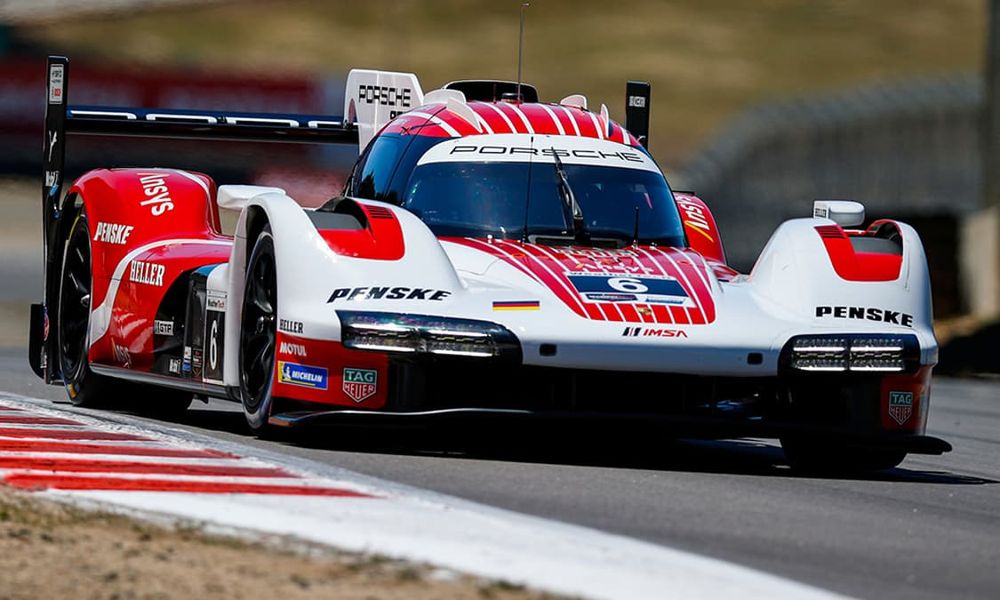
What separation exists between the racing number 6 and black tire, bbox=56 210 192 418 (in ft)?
9.23

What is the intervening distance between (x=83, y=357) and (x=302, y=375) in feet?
8.85

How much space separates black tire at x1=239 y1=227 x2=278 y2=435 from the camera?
7668mm

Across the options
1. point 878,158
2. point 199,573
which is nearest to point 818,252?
point 199,573

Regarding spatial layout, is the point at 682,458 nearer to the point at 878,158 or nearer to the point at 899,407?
the point at 899,407

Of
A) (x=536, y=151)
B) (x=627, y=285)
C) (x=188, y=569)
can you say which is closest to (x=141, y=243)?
(x=536, y=151)

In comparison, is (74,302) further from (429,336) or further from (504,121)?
(429,336)

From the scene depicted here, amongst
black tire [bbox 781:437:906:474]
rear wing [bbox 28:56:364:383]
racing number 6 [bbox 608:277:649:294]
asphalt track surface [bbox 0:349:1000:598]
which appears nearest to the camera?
asphalt track surface [bbox 0:349:1000:598]

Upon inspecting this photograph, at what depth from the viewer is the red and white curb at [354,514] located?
4836 millimetres

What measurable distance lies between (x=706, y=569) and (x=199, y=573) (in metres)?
A: 1.27

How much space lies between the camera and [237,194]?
8.60 metres

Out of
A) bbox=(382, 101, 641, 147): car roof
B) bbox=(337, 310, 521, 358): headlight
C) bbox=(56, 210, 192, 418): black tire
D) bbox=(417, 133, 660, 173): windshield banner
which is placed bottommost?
bbox=(56, 210, 192, 418): black tire

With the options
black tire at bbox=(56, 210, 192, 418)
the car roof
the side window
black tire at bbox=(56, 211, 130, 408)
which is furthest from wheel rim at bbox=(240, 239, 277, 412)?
black tire at bbox=(56, 211, 130, 408)

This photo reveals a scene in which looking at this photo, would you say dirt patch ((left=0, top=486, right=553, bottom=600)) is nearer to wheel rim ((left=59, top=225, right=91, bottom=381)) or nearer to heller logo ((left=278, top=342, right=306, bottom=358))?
heller logo ((left=278, top=342, right=306, bottom=358))

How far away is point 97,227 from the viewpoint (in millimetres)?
9766
